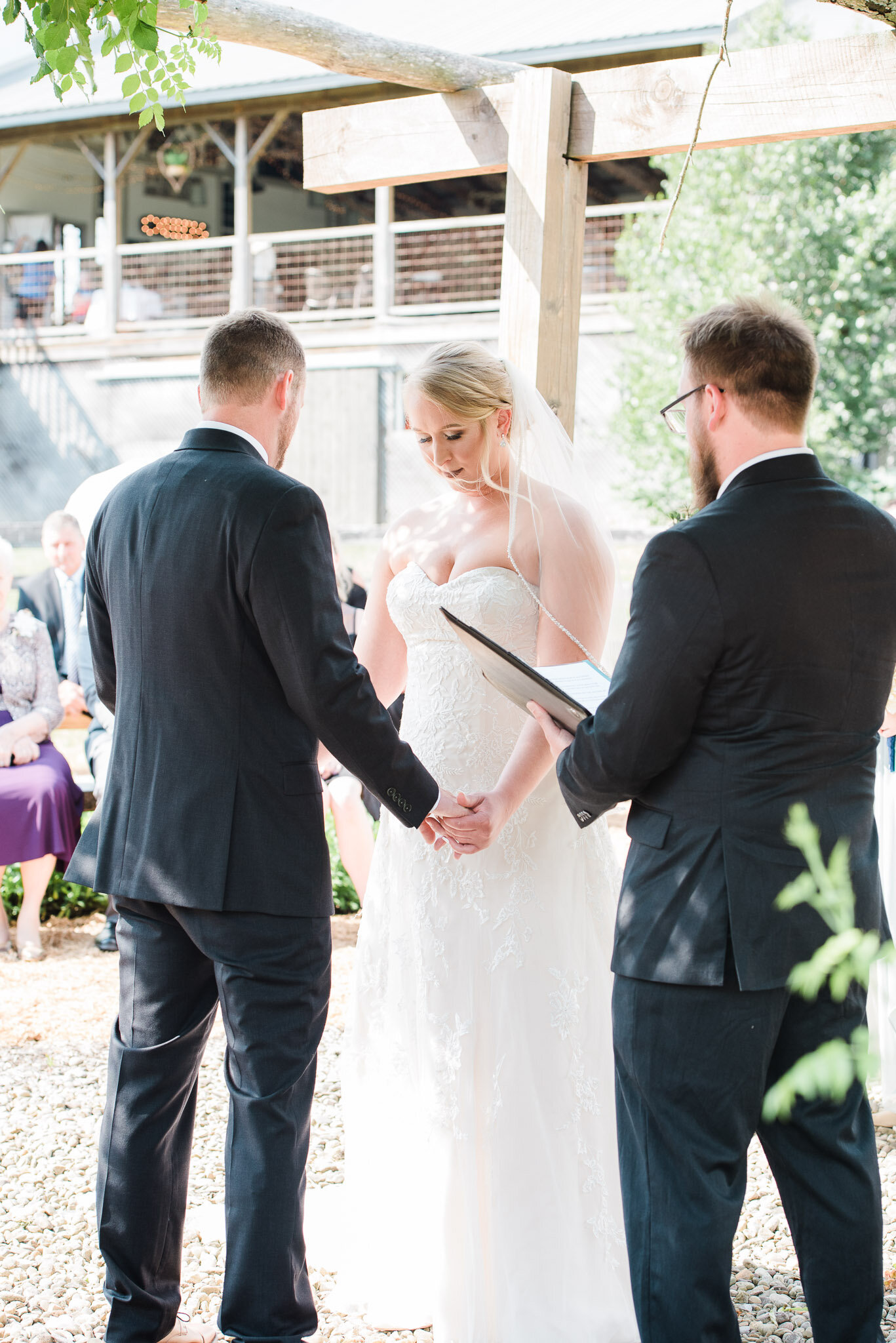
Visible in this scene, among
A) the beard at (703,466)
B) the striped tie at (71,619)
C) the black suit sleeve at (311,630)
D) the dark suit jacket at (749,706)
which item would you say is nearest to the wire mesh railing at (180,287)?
the striped tie at (71,619)

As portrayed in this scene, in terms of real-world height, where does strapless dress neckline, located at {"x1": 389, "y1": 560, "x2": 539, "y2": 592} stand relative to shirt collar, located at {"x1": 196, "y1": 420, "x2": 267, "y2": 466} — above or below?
below

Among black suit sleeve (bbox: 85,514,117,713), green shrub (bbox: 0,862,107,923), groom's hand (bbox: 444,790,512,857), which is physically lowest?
green shrub (bbox: 0,862,107,923)

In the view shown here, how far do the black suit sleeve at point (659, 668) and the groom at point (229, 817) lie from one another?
61 centimetres

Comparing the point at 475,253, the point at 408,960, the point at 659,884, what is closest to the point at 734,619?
the point at 659,884

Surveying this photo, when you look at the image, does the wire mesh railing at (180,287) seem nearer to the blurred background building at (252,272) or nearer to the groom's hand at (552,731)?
the blurred background building at (252,272)

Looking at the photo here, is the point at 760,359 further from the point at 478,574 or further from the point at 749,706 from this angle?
the point at 478,574

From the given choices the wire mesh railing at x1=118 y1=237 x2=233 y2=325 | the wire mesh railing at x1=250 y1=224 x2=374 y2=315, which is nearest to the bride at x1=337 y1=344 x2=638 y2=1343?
the wire mesh railing at x1=250 y1=224 x2=374 y2=315

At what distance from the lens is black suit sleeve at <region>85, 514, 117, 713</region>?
2.78 meters

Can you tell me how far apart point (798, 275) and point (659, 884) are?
12.3 metres

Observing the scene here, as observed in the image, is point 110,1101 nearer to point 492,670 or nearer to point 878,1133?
point 492,670

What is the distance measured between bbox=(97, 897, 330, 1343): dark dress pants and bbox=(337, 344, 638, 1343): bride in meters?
0.45

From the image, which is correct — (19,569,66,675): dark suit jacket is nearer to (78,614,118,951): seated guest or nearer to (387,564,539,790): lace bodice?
(78,614,118,951): seated guest

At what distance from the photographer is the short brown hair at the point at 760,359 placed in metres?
2.14

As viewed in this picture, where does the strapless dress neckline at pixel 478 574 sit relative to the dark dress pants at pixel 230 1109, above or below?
above
